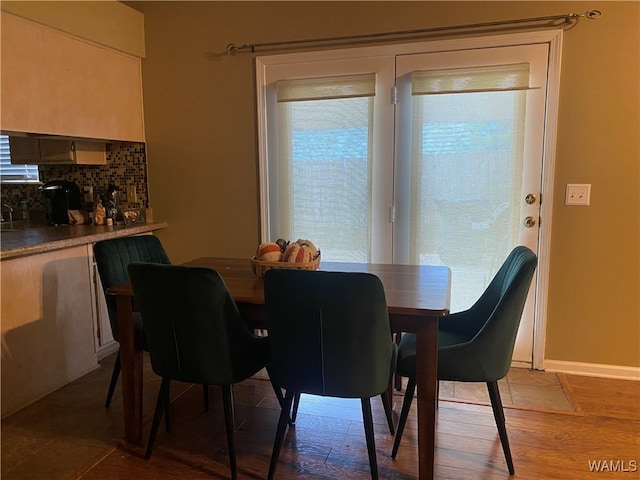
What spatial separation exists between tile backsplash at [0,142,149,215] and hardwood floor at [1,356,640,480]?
1498 millimetres

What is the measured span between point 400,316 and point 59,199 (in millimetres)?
2725

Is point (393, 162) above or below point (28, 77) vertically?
below

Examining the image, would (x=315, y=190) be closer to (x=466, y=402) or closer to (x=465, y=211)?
(x=465, y=211)

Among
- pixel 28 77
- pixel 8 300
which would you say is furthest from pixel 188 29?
pixel 8 300

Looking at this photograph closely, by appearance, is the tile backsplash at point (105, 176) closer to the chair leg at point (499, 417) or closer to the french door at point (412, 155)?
the french door at point (412, 155)

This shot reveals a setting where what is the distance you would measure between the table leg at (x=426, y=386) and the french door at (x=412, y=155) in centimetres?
133

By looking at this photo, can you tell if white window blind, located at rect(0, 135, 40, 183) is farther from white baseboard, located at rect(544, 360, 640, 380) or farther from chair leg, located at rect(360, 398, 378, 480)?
white baseboard, located at rect(544, 360, 640, 380)

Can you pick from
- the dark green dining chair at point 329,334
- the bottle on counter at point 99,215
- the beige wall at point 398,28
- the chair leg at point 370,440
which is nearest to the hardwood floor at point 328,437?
the chair leg at point 370,440

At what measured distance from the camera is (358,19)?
288cm

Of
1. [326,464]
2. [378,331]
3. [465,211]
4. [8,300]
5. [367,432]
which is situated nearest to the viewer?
[378,331]

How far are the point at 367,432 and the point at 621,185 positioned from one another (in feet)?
6.64

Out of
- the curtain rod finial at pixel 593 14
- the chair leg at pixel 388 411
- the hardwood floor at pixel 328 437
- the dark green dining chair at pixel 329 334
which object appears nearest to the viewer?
the dark green dining chair at pixel 329 334

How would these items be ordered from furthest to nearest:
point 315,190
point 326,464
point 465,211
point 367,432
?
1. point 315,190
2. point 465,211
3. point 326,464
4. point 367,432

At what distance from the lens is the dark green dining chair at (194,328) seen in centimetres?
171
